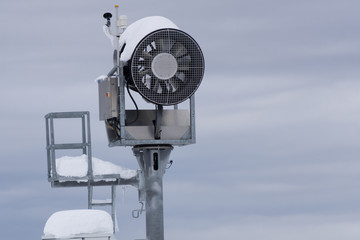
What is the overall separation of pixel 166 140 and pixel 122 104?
5.21 feet

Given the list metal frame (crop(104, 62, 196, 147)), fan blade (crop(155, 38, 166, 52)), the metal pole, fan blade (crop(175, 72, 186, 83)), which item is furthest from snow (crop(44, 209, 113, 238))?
fan blade (crop(155, 38, 166, 52))

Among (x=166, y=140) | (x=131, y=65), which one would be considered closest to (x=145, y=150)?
(x=166, y=140)

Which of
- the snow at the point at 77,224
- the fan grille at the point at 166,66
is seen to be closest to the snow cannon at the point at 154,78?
the fan grille at the point at 166,66

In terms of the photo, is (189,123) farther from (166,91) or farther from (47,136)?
(47,136)

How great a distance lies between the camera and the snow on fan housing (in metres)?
20.7

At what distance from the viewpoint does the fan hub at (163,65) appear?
20.7 m

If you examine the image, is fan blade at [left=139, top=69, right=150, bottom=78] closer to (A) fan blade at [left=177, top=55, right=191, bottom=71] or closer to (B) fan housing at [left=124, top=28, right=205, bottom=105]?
(B) fan housing at [left=124, top=28, right=205, bottom=105]

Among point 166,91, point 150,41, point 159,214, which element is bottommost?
point 159,214

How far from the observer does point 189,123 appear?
22.2 metres

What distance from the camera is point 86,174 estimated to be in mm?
22734

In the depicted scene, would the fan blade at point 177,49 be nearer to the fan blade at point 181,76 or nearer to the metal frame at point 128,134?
the fan blade at point 181,76

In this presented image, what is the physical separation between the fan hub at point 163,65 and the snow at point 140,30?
703 millimetres

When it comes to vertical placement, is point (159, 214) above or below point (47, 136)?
below

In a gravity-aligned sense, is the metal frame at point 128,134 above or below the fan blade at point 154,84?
below
